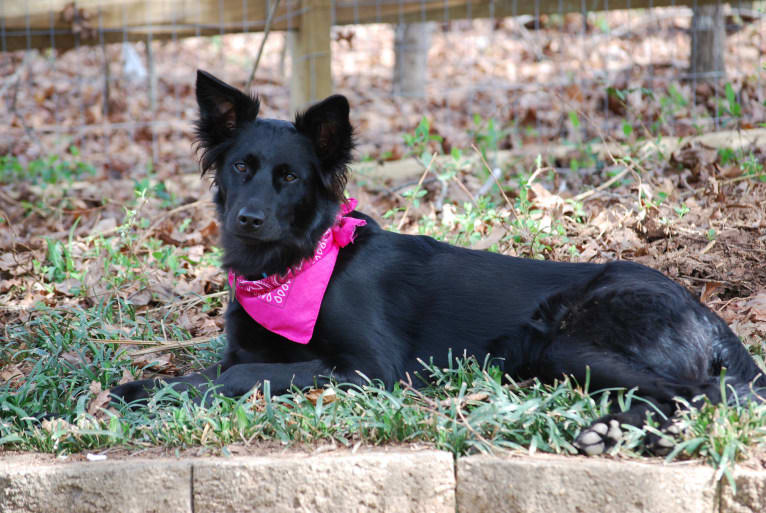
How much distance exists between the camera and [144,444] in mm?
2895

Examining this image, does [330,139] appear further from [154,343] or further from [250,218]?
[154,343]

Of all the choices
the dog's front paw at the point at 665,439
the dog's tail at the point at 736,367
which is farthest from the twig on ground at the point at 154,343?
the dog's tail at the point at 736,367

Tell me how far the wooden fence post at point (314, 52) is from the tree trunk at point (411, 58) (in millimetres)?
4190

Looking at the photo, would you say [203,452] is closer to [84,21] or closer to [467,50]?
[84,21]

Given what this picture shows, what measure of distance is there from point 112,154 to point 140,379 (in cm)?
565

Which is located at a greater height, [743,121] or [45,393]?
[743,121]

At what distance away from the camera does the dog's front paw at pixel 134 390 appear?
3.37 m

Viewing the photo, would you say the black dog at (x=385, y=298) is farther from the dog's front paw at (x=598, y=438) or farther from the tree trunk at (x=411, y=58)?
the tree trunk at (x=411, y=58)

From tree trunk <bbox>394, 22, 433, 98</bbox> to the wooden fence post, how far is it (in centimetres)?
419

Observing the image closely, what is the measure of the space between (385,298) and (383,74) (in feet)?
34.6

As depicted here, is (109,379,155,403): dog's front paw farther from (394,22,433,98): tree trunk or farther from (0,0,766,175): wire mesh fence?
(394,22,433,98): tree trunk

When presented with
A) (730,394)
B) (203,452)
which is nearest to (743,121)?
(730,394)

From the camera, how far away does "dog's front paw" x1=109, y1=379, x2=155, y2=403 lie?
3.37m

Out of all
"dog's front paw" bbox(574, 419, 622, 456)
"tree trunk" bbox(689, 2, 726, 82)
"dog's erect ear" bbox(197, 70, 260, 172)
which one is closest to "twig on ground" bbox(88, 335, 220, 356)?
"dog's erect ear" bbox(197, 70, 260, 172)
